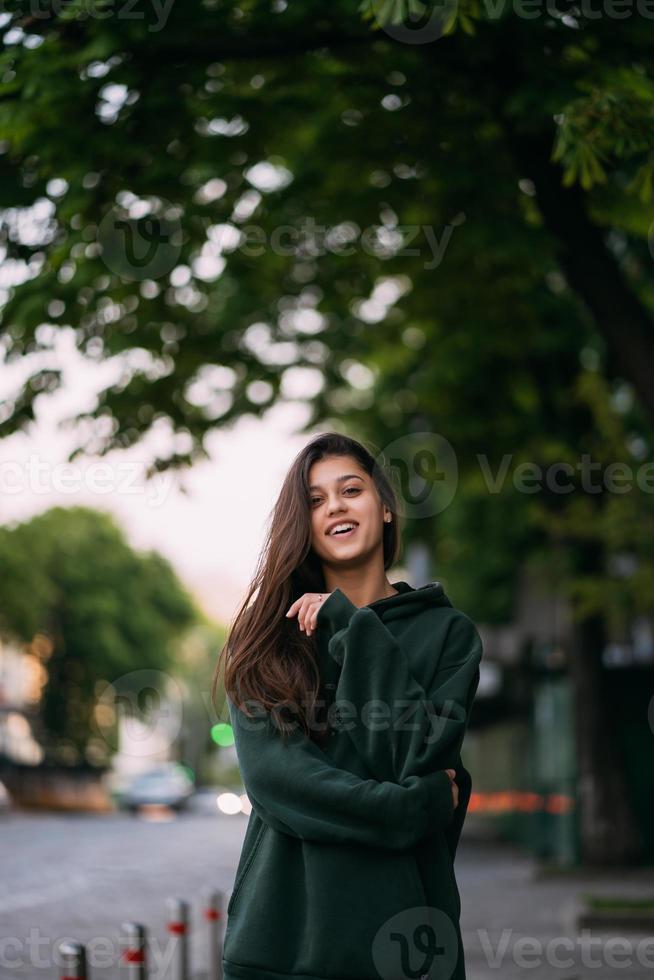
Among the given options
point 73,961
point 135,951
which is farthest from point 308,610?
point 135,951

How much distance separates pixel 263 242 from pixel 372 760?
365 inches

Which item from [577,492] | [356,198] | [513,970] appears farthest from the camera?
[577,492]

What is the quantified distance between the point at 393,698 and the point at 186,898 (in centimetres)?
1391

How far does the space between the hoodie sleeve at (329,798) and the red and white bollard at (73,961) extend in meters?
2.57

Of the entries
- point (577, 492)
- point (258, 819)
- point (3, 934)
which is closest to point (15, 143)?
point (258, 819)

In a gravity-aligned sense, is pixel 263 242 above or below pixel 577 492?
above

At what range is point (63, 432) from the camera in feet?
39.6

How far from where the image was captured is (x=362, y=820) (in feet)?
10.2

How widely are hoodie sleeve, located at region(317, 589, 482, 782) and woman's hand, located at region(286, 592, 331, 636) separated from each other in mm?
28

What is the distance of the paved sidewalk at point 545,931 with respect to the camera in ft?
35.1

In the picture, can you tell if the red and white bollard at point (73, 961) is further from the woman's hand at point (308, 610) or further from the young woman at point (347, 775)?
the woman's hand at point (308, 610)

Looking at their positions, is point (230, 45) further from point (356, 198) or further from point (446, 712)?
point (446, 712)

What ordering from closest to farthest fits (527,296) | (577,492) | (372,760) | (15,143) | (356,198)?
(372,760) → (15,143) → (356,198) → (527,296) → (577,492)

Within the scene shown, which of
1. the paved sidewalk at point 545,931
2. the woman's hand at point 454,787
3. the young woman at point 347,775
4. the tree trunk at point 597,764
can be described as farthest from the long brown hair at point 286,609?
the tree trunk at point 597,764
